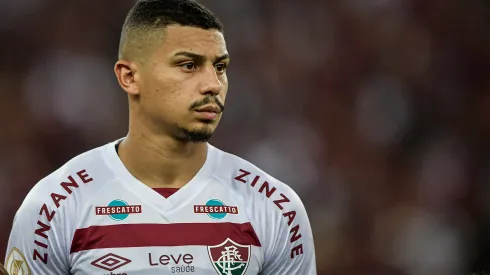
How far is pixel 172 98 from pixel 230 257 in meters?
0.66

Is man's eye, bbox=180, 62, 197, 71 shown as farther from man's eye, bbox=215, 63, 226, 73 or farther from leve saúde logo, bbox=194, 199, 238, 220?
leve saúde logo, bbox=194, 199, 238, 220

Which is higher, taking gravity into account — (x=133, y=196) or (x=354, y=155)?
(x=354, y=155)

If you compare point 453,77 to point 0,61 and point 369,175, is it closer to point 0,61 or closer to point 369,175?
point 369,175

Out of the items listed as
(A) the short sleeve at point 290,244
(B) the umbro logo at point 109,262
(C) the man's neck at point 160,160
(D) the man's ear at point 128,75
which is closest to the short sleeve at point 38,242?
(B) the umbro logo at point 109,262

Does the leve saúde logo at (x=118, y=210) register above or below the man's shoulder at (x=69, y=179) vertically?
below

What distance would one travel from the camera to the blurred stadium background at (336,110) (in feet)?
24.1

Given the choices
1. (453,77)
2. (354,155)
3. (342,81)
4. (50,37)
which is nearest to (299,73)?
(342,81)

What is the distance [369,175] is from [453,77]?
1207 millimetres

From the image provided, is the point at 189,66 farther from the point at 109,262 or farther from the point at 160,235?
the point at 109,262

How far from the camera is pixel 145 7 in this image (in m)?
3.54

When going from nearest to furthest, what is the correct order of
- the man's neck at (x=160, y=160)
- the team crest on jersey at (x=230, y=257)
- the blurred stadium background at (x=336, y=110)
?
the team crest on jersey at (x=230, y=257) < the man's neck at (x=160, y=160) < the blurred stadium background at (x=336, y=110)

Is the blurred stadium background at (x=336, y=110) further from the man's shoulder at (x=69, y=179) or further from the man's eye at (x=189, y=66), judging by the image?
the man's eye at (x=189, y=66)

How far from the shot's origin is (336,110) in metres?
7.74

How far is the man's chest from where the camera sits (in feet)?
11.2
